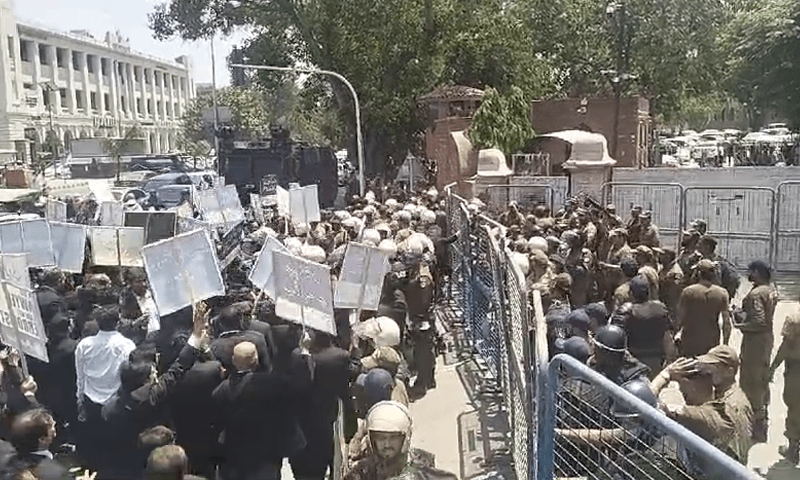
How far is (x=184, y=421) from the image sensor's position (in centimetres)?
579

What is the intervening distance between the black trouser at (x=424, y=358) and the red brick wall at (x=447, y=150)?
13281 millimetres

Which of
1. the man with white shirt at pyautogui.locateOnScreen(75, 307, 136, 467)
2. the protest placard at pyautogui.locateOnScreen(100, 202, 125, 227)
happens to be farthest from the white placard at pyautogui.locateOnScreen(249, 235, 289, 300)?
the protest placard at pyautogui.locateOnScreen(100, 202, 125, 227)

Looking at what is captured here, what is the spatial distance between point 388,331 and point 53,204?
10.7 meters

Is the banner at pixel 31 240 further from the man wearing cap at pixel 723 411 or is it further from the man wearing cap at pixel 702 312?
the man wearing cap at pixel 723 411

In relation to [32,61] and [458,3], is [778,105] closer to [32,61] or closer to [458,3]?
[458,3]

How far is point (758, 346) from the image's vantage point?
7.91 metres

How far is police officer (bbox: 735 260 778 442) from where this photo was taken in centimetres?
781

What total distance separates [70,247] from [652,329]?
6666mm

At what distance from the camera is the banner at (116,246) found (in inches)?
Result: 418

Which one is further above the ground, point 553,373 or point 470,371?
point 553,373

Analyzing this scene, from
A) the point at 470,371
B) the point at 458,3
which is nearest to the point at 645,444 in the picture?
the point at 470,371

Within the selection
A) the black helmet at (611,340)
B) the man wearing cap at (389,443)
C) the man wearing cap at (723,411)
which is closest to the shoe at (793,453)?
the black helmet at (611,340)

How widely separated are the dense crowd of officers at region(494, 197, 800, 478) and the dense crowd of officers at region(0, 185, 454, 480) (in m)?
1.17

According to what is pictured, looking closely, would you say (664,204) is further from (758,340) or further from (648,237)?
(758,340)
